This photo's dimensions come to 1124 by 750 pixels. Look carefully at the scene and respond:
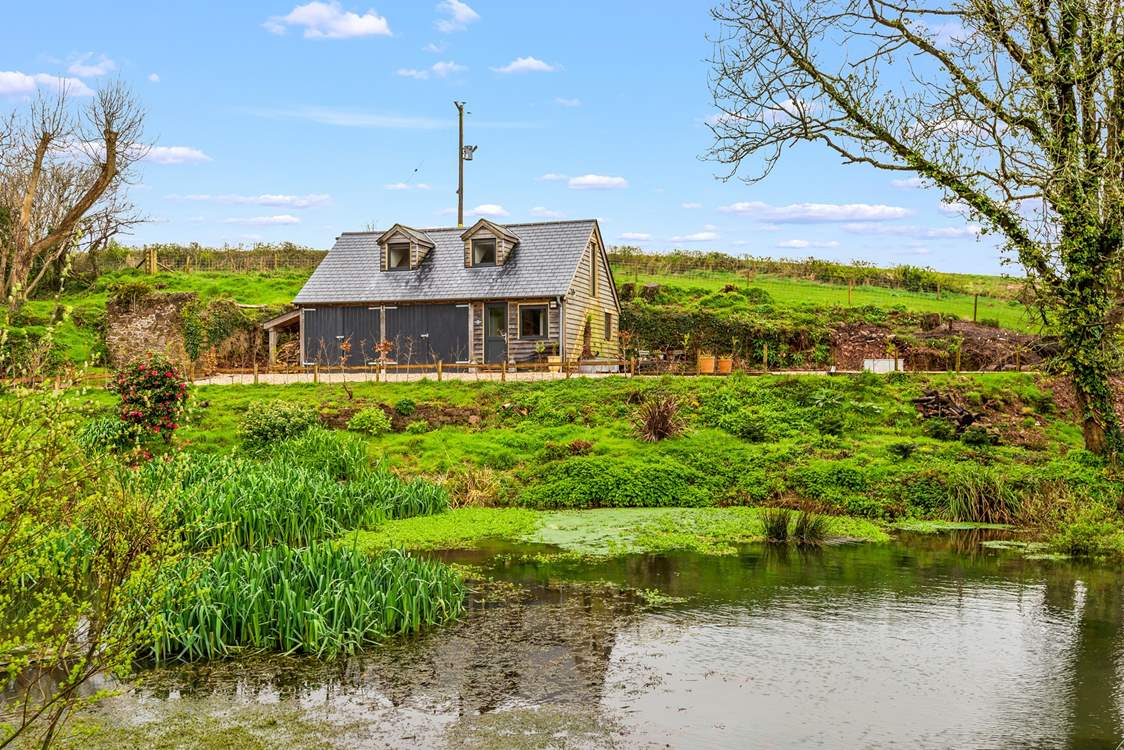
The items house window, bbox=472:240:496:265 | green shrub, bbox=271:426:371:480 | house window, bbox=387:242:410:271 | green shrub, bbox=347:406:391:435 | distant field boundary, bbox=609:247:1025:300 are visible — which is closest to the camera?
green shrub, bbox=271:426:371:480

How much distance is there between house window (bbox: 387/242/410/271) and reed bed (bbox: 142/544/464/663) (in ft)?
91.5

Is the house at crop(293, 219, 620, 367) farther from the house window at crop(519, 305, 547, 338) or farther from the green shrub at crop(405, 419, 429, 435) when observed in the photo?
the green shrub at crop(405, 419, 429, 435)

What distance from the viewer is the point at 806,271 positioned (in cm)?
5534

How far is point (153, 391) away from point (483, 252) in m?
17.6

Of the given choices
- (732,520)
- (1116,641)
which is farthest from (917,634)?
(732,520)

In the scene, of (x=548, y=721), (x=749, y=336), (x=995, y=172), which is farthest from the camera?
(x=749, y=336)

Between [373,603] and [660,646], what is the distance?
126 inches

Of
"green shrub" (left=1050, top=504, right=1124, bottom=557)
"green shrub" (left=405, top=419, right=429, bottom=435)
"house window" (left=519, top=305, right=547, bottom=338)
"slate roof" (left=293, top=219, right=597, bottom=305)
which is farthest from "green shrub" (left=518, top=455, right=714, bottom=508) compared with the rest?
"house window" (left=519, top=305, right=547, bottom=338)

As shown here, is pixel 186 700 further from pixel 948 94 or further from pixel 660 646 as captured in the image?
pixel 948 94

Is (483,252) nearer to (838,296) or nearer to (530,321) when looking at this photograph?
(530,321)

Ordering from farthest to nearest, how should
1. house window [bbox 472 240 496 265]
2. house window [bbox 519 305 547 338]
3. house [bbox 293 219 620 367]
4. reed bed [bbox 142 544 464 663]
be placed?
house window [bbox 472 240 496 265] → house window [bbox 519 305 547 338] → house [bbox 293 219 620 367] → reed bed [bbox 142 544 464 663]

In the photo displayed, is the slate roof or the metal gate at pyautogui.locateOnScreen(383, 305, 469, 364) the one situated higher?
the slate roof

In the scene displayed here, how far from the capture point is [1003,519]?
18.6 metres

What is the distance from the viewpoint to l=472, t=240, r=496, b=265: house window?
3759 cm
